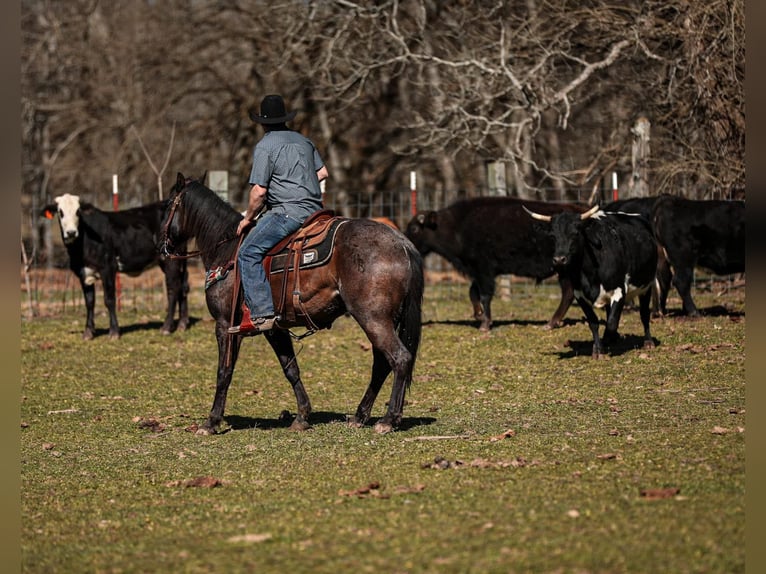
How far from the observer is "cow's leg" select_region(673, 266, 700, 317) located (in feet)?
56.2

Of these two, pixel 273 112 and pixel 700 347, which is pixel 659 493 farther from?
pixel 700 347

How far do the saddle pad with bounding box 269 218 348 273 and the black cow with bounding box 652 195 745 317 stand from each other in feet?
27.4

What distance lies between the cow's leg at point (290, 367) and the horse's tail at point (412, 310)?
122 cm

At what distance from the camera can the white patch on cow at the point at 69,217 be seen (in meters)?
18.1

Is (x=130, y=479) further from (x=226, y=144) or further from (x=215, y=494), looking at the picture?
(x=226, y=144)

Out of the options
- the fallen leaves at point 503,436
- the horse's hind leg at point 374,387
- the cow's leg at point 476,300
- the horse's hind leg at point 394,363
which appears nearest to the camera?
the fallen leaves at point 503,436

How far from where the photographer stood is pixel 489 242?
18.2m

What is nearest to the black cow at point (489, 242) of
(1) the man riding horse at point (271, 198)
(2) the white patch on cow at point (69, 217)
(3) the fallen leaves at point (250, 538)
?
(2) the white patch on cow at point (69, 217)

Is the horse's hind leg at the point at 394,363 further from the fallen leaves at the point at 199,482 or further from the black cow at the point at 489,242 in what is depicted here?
the black cow at the point at 489,242

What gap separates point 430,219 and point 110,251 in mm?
5284

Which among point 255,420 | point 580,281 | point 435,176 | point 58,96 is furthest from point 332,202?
point 255,420

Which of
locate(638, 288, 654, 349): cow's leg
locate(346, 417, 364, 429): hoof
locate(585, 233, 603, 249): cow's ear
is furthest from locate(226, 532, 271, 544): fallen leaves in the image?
locate(638, 288, 654, 349): cow's leg

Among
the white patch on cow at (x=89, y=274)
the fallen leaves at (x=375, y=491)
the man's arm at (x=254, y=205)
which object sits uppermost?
the man's arm at (x=254, y=205)

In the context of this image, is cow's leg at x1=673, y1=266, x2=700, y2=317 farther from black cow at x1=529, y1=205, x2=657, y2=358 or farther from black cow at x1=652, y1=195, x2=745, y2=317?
black cow at x1=529, y1=205, x2=657, y2=358
